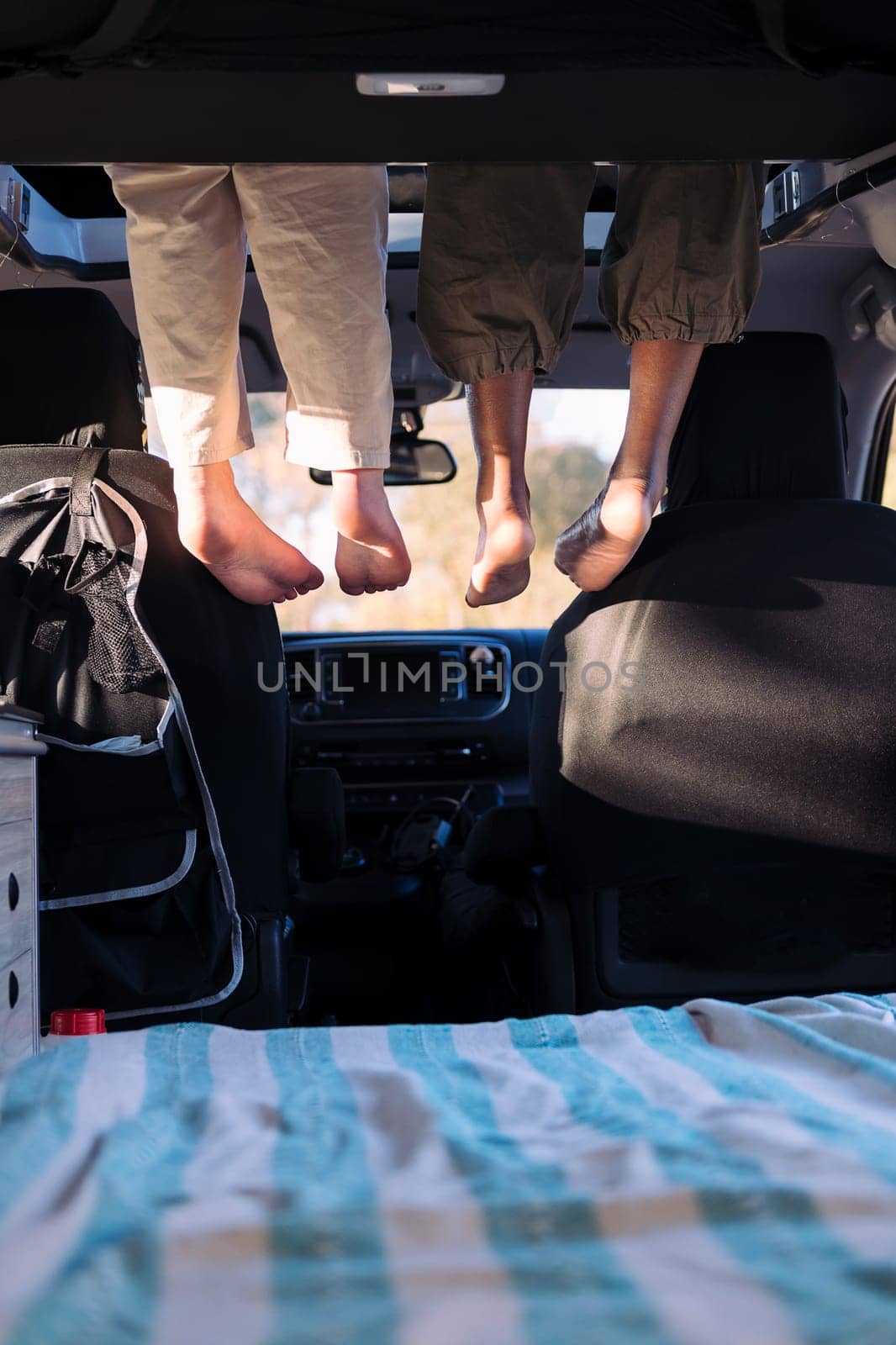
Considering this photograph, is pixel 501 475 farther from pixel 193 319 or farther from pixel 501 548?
pixel 193 319

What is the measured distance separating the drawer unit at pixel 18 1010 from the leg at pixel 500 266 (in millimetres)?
1022

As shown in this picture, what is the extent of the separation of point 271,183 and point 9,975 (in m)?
1.05

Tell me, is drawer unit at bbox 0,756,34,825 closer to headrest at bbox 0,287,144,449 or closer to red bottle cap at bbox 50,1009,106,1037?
red bottle cap at bbox 50,1009,106,1037

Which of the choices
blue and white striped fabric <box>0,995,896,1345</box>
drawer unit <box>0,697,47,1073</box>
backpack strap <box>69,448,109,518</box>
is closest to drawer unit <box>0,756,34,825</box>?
drawer unit <box>0,697,47,1073</box>

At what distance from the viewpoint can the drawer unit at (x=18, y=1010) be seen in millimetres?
1410

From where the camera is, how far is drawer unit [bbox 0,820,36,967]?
4.74 feet

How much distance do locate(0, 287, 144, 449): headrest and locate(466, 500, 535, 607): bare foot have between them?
564 millimetres

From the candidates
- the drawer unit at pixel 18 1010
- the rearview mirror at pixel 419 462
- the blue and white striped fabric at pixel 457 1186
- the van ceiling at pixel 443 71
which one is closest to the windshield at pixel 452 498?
the rearview mirror at pixel 419 462

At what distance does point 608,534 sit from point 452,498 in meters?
1.71

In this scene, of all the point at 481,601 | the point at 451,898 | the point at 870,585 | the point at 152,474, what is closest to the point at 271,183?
the point at 152,474

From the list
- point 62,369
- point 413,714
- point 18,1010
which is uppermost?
point 62,369

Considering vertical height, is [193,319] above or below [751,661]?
above

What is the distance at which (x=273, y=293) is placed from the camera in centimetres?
159

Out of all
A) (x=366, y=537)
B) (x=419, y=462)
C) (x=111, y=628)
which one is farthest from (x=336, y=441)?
(x=419, y=462)
